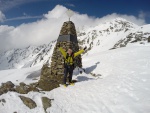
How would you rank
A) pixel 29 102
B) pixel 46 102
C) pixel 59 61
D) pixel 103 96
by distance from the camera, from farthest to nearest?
pixel 59 61, pixel 103 96, pixel 46 102, pixel 29 102

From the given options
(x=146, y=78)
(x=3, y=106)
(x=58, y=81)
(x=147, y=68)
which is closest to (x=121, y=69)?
(x=147, y=68)

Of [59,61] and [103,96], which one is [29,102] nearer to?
[103,96]

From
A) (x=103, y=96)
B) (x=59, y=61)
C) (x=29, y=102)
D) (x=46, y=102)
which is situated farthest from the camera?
(x=59, y=61)

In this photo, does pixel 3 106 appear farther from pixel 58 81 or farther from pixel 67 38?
pixel 67 38

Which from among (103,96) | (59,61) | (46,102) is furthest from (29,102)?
(59,61)

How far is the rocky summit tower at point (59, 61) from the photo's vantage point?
1646 cm

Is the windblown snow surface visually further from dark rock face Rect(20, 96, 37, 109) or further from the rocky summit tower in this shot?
the rocky summit tower

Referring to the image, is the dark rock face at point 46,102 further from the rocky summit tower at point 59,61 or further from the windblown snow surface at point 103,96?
the rocky summit tower at point 59,61

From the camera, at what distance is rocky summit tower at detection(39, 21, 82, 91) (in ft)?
54.0

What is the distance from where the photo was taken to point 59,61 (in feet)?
58.3

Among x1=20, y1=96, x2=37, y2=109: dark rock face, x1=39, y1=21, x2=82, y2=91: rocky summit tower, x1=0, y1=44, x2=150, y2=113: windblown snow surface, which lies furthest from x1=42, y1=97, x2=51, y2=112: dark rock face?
x1=39, y1=21, x2=82, y2=91: rocky summit tower

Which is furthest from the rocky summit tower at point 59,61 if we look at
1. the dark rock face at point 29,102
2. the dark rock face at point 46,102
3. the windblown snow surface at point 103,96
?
the dark rock face at point 29,102

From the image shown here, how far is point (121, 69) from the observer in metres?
16.7

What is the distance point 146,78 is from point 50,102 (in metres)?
6.90
